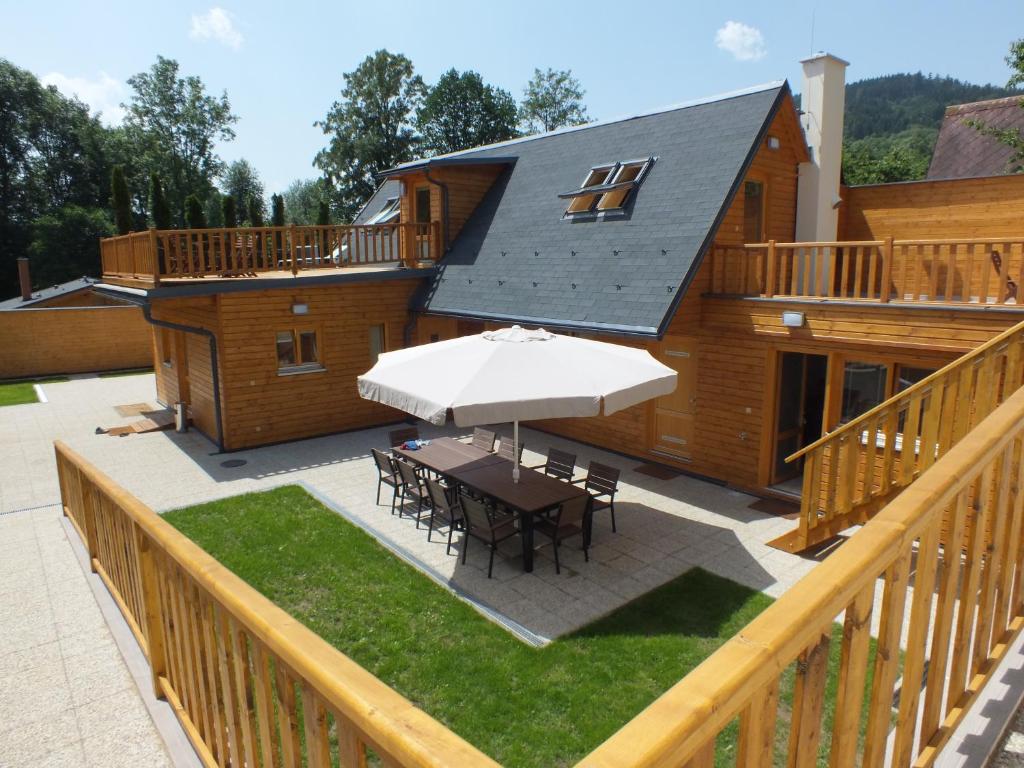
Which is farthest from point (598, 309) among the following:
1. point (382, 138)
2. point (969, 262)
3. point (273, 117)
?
point (273, 117)

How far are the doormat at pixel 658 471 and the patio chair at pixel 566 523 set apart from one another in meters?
3.44

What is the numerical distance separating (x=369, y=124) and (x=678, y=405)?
4050 cm

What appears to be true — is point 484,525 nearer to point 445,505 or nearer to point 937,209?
point 445,505

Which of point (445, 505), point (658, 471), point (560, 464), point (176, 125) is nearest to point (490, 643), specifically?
point (445, 505)

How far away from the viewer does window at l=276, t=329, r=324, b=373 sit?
13602 mm

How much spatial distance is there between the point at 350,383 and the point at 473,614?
8564mm

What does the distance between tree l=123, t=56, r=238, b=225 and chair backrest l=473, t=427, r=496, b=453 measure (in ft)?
142

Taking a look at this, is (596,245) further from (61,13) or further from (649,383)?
(61,13)

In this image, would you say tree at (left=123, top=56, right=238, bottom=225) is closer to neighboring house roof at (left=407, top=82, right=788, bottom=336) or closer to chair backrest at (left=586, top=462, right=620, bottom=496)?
neighboring house roof at (left=407, top=82, right=788, bottom=336)

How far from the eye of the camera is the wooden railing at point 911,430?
569 cm

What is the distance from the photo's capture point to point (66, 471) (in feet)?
22.6

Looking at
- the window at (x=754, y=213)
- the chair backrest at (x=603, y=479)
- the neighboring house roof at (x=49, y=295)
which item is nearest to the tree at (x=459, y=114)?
the neighboring house roof at (x=49, y=295)

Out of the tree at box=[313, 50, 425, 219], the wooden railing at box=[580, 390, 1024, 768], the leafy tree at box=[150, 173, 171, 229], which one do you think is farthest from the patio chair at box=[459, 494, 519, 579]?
the tree at box=[313, 50, 425, 219]

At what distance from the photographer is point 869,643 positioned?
172 centimetres
